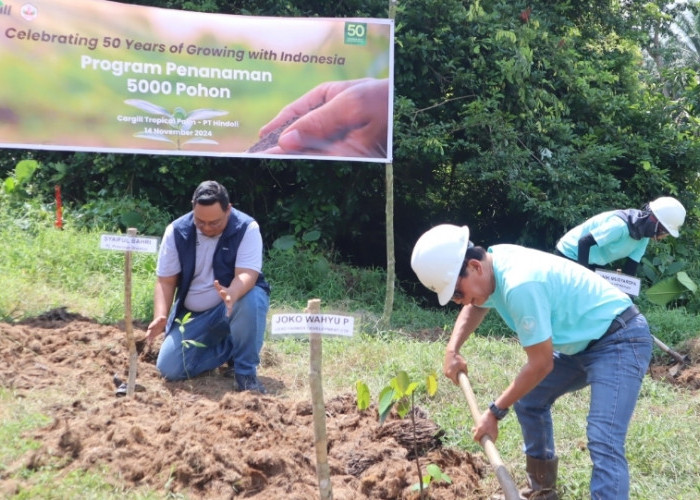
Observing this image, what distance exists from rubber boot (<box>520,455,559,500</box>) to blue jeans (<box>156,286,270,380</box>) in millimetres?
2060

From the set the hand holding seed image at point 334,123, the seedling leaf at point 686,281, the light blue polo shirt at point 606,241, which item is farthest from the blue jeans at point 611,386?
the seedling leaf at point 686,281

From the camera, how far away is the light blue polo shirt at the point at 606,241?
6211 millimetres

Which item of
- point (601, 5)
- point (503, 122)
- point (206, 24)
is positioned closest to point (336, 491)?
point (206, 24)

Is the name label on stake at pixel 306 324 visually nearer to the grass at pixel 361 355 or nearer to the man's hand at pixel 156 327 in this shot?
the grass at pixel 361 355

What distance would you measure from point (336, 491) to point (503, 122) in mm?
6410

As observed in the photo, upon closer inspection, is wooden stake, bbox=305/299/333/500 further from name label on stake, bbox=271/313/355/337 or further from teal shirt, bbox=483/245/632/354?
teal shirt, bbox=483/245/632/354

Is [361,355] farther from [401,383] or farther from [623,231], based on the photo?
[401,383]

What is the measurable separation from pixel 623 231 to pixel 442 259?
3.55m

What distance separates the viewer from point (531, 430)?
387 cm

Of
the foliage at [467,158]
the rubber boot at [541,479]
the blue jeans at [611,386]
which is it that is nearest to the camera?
the blue jeans at [611,386]

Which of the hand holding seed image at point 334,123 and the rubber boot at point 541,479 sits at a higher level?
the hand holding seed image at point 334,123

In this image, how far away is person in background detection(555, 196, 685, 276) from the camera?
6.21 m

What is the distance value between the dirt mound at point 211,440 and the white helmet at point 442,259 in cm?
117

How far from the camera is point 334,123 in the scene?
303 inches
